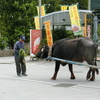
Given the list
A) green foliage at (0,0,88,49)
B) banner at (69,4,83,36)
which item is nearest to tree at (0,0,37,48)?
green foliage at (0,0,88,49)

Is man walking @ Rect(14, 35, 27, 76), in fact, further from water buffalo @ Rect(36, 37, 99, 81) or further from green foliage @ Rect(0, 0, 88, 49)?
green foliage @ Rect(0, 0, 88, 49)

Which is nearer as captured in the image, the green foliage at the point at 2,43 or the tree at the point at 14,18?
the green foliage at the point at 2,43

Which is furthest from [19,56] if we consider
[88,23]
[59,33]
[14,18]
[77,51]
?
[14,18]

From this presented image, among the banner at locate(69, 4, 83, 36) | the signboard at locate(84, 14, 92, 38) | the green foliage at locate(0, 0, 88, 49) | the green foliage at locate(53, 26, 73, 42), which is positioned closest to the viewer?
the banner at locate(69, 4, 83, 36)

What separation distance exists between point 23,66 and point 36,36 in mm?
7761

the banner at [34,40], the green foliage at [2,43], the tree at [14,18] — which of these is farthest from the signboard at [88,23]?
the green foliage at [2,43]

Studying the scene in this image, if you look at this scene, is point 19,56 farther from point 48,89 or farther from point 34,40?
point 34,40

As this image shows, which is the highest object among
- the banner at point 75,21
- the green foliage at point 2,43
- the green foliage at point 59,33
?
the banner at point 75,21

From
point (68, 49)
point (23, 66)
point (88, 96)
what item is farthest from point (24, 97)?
point (23, 66)

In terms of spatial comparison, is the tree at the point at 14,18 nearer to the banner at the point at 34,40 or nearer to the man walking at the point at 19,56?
the banner at the point at 34,40

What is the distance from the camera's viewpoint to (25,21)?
26641mm

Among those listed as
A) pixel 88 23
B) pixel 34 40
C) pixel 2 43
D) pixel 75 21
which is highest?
pixel 75 21

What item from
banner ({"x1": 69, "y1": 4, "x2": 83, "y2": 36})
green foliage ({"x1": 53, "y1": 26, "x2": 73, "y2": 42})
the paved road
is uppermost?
banner ({"x1": 69, "y1": 4, "x2": 83, "y2": 36})

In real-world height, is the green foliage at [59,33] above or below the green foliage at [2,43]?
above
